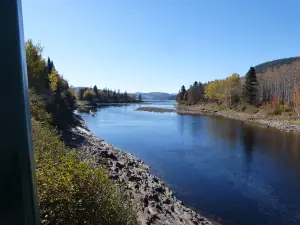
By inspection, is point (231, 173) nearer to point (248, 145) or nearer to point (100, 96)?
point (248, 145)

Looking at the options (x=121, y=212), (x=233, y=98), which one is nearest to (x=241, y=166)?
(x=121, y=212)

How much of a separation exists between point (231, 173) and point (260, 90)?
52.1 m

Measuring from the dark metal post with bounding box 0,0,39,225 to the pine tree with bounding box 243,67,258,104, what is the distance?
58790 mm

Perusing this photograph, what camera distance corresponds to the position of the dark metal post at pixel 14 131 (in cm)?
55

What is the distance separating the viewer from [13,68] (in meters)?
0.56

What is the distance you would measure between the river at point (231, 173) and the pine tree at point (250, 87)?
29.4m

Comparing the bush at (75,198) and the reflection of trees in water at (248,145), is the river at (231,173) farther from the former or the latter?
the bush at (75,198)

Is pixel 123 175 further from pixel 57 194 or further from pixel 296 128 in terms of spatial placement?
pixel 296 128

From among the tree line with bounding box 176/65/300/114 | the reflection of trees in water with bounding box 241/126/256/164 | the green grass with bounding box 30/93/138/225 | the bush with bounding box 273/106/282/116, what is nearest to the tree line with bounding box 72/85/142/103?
the tree line with bounding box 176/65/300/114

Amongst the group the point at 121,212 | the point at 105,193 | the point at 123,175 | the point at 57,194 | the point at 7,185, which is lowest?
the point at 123,175

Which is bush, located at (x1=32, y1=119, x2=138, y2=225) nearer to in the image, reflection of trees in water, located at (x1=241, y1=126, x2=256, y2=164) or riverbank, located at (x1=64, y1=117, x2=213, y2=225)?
riverbank, located at (x1=64, y1=117, x2=213, y2=225)

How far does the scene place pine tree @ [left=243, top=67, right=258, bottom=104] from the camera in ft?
180

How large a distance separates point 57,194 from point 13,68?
3.93 m

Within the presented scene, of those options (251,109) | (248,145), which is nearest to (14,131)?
(248,145)
